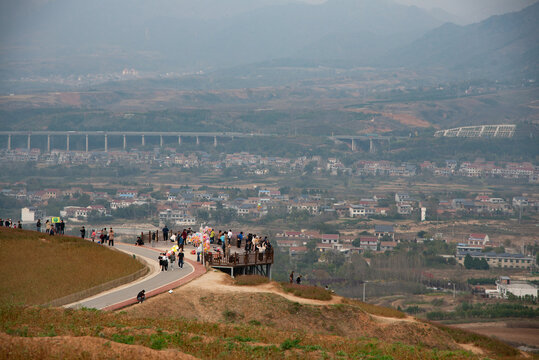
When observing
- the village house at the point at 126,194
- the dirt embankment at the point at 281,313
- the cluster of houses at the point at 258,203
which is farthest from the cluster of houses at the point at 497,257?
the dirt embankment at the point at 281,313

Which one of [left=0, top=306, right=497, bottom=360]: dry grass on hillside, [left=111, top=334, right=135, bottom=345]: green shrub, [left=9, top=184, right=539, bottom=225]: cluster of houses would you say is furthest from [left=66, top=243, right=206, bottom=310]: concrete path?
[left=9, top=184, right=539, bottom=225]: cluster of houses

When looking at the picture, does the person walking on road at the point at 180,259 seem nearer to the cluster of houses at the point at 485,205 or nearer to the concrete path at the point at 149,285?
the concrete path at the point at 149,285

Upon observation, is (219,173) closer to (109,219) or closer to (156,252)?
(109,219)

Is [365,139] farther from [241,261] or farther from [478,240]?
[241,261]

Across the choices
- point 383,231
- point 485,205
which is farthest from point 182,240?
point 485,205

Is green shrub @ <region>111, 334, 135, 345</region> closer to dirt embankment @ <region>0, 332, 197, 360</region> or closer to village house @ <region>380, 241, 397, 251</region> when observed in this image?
dirt embankment @ <region>0, 332, 197, 360</region>

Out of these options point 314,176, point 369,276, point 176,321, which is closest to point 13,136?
point 314,176
